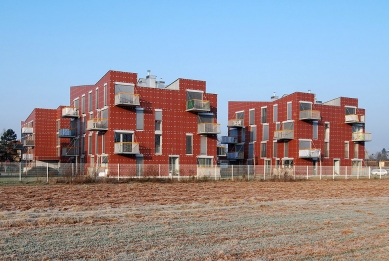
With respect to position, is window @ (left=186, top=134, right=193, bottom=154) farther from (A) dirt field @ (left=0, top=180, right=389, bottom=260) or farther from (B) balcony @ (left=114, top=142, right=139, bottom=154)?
(A) dirt field @ (left=0, top=180, right=389, bottom=260)

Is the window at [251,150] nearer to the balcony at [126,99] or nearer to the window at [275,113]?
the window at [275,113]

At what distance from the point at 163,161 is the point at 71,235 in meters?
35.3

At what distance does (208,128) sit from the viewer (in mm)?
47875

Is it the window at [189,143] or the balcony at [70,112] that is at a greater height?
the balcony at [70,112]

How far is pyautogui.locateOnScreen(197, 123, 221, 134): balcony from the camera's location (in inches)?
1877

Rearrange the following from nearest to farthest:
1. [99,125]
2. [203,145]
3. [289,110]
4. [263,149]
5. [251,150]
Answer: [99,125] → [203,145] → [289,110] → [263,149] → [251,150]

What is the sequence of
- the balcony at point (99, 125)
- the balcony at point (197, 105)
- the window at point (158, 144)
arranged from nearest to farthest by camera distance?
the balcony at point (99, 125), the window at point (158, 144), the balcony at point (197, 105)

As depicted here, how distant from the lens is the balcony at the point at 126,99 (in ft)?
141

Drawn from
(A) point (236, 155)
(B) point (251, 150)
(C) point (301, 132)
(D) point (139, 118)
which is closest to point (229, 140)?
(A) point (236, 155)

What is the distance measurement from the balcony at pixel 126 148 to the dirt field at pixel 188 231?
2438cm

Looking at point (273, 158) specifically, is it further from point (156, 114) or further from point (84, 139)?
point (84, 139)

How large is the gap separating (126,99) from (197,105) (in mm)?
7602

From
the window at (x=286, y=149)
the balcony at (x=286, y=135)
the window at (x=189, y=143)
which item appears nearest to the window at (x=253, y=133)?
the window at (x=286, y=149)

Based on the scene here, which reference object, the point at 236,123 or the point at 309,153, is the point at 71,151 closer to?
→ the point at 236,123
